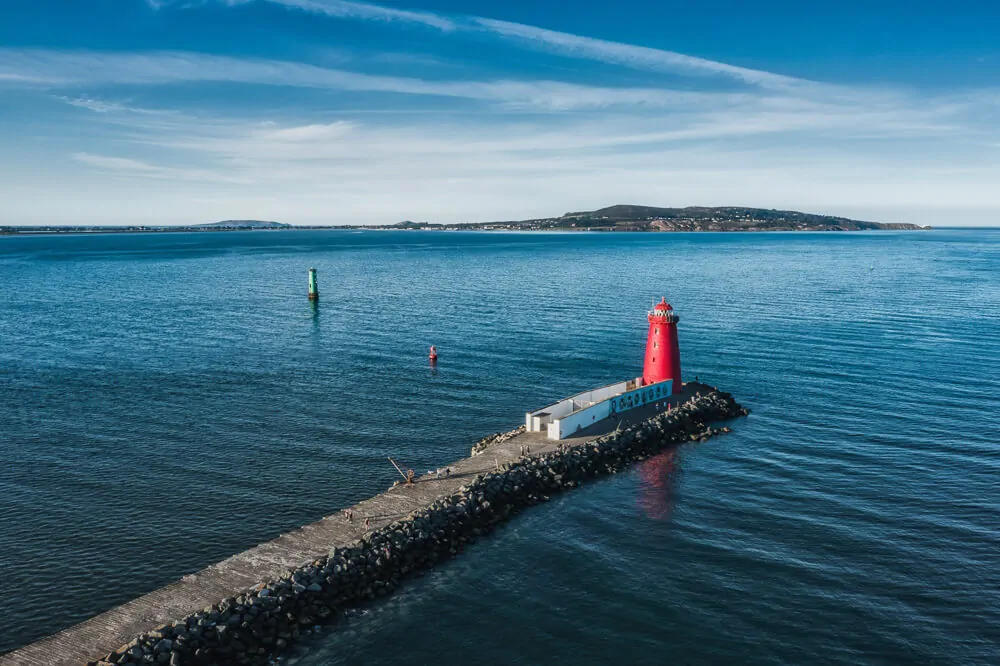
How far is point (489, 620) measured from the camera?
1695 centimetres

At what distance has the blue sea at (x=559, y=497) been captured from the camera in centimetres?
1678

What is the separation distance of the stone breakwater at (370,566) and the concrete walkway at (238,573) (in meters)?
0.53

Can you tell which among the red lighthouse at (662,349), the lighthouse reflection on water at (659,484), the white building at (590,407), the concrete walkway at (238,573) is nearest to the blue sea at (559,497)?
the lighthouse reflection on water at (659,484)

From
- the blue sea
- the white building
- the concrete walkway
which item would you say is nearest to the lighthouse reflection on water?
the blue sea

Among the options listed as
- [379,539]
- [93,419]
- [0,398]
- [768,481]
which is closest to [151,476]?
[93,419]

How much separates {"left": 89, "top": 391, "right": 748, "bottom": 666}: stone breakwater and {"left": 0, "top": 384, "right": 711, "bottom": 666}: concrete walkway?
53 centimetres

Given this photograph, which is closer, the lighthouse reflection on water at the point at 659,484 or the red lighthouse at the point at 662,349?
the lighthouse reflection on water at the point at 659,484

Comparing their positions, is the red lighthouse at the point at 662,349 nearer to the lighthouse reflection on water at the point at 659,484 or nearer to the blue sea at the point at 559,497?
the blue sea at the point at 559,497

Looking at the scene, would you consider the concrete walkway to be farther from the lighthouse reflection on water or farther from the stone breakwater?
the lighthouse reflection on water

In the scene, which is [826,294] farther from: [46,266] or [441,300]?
[46,266]

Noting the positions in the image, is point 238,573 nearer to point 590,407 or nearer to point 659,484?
point 659,484

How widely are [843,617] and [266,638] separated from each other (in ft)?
43.9

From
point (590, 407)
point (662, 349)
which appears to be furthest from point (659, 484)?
point (662, 349)

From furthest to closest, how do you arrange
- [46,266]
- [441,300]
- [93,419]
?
1. [46,266]
2. [441,300]
3. [93,419]
